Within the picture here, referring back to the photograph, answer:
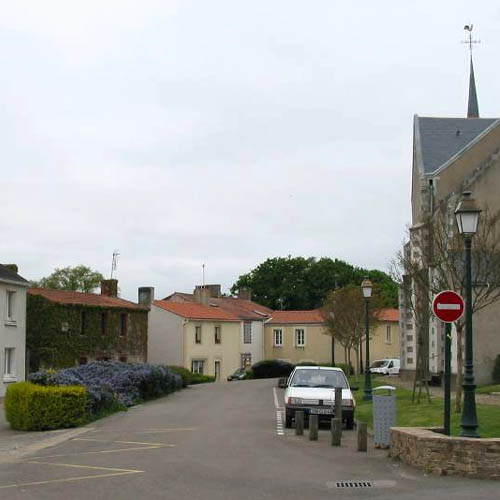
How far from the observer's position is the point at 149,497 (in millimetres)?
10414

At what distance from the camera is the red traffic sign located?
Result: 44.4ft

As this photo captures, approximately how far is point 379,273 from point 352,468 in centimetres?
8377

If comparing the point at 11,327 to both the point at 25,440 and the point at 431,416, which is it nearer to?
the point at 25,440

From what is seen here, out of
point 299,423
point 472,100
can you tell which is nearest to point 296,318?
point 472,100

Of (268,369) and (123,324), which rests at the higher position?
(123,324)

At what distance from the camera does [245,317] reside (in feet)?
237

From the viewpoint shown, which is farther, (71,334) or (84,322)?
(84,322)

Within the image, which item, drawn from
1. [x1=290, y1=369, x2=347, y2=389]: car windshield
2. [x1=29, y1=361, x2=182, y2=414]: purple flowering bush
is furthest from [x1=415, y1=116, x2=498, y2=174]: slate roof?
[x1=290, y1=369, x2=347, y2=389]: car windshield

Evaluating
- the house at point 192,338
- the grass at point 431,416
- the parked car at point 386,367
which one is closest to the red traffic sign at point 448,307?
the grass at point 431,416

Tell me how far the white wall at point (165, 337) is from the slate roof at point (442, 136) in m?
25.5

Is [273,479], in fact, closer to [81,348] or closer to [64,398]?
[64,398]

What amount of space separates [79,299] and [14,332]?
10886mm

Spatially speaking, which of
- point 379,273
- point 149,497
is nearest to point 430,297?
point 149,497

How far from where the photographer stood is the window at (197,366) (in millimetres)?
63769
